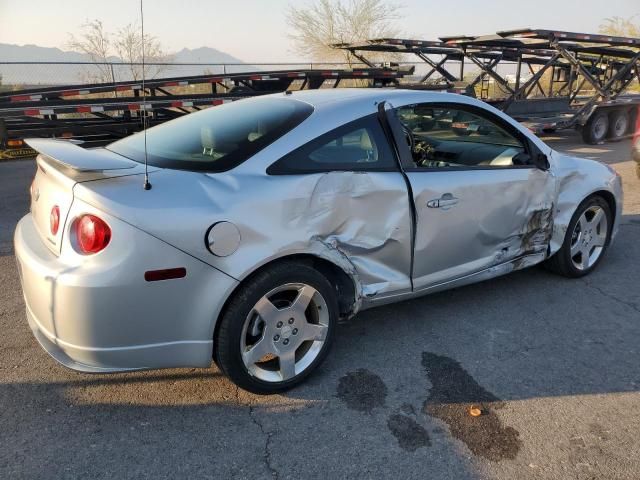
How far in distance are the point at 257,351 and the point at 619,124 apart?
13.5 meters

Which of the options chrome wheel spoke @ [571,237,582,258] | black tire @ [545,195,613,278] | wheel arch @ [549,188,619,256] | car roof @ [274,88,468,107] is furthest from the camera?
chrome wheel spoke @ [571,237,582,258]

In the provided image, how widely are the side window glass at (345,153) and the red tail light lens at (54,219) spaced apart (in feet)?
3.33

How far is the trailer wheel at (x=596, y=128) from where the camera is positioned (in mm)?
12305

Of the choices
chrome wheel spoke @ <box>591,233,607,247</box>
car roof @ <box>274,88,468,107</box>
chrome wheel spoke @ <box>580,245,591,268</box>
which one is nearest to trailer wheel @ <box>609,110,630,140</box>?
chrome wheel spoke @ <box>591,233,607,247</box>

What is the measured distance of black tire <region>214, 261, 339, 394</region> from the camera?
8.21ft

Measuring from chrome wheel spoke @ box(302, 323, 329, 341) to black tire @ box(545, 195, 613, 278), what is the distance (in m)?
2.30

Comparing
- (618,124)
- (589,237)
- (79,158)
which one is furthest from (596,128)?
(79,158)

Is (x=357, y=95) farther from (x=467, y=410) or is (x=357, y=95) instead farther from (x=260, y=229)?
(x=467, y=410)

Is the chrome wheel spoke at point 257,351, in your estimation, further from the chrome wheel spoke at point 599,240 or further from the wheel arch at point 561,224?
the chrome wheel spoke at point 599,240

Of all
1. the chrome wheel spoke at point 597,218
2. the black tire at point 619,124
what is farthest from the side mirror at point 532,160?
the black tire at point 619,124

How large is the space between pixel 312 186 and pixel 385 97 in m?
0.88

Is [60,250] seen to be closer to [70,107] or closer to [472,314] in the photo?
[472,314]

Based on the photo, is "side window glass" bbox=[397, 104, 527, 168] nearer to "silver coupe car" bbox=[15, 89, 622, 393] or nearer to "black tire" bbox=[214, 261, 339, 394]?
"silver coupe car" bbox=[15, 89, 622, 393]

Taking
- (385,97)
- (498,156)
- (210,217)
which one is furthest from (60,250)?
(498,156)
